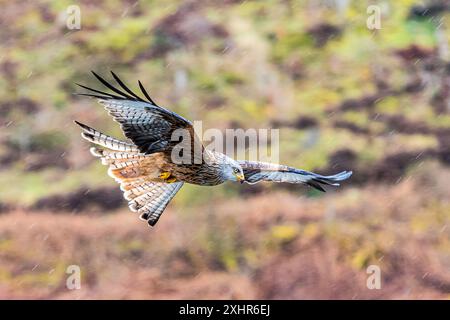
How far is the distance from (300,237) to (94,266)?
338 centimetres

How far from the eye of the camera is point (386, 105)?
45.3ft

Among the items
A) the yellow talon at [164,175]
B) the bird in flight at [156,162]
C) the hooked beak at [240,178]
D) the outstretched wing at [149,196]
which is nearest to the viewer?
the bird in flight at [156,162]

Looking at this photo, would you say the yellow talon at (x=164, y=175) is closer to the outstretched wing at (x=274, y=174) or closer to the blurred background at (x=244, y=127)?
the outstretched wing at (x=274, y=174)

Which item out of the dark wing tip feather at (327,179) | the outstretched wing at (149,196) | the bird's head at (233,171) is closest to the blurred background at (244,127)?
the outstretched wing at (149,196)

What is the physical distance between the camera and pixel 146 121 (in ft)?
18.3

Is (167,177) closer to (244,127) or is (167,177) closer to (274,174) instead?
(274,174)

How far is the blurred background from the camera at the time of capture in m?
11.7

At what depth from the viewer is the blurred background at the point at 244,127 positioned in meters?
11.7

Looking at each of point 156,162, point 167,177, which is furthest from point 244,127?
point 156,162

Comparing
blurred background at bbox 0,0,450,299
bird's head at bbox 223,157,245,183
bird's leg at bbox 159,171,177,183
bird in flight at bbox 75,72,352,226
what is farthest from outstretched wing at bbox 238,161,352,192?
blurred background at bbox 0,0,450,299
